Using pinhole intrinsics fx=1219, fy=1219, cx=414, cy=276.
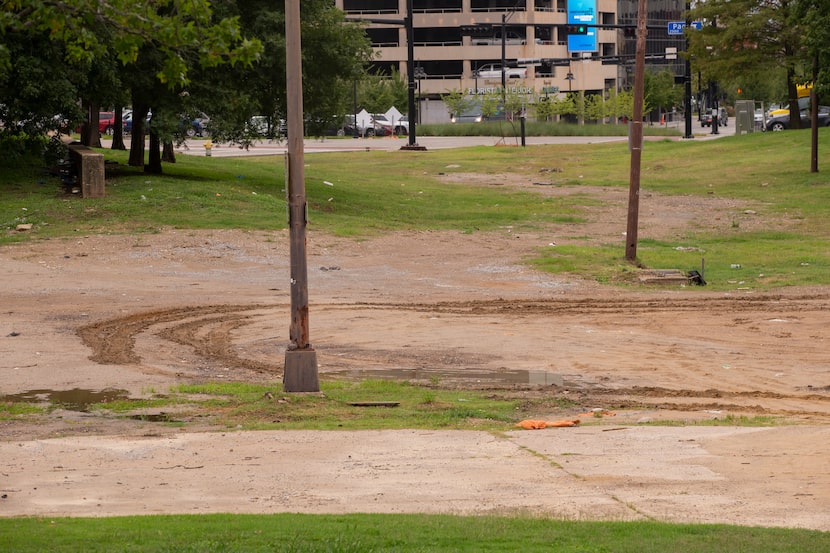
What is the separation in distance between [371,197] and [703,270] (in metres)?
15.3

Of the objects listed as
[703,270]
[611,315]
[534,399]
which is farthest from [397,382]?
[703,270]

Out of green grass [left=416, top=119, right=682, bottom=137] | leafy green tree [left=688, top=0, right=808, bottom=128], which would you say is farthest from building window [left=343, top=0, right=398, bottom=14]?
leafy green tree [left=688, top=0, right=808, bottom=128]

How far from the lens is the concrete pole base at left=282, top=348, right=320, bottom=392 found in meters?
14.4

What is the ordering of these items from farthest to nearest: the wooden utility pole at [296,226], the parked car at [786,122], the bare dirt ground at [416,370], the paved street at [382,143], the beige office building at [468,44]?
the beige office building at [468,44], the parked car at [786,122], the paved street at [382,143], the wooden utility pole at [296,226], the bare dirt ground at [416,370]

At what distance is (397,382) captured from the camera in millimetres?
15414

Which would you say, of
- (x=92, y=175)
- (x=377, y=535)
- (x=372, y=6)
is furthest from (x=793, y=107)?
(x=372, y=6)

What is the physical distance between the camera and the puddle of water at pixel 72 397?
13828 millimetres

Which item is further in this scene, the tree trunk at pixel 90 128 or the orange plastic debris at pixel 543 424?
the tree trunk at pixel 90 128

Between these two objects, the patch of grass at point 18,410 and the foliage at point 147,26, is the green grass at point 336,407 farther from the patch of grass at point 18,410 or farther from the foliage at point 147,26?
the foliage at point 147,26

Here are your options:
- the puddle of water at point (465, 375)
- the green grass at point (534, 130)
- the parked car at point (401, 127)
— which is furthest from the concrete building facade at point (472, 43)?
the puddle of water at point (465, 375)

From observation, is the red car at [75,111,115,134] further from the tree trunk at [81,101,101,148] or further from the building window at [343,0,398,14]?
the building window at [343,0,398,14]

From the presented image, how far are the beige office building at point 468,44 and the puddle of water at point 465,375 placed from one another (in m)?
99.0

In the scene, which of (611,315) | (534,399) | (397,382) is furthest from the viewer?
(611,315)

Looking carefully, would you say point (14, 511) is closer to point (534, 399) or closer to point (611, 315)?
point (534, 399)
